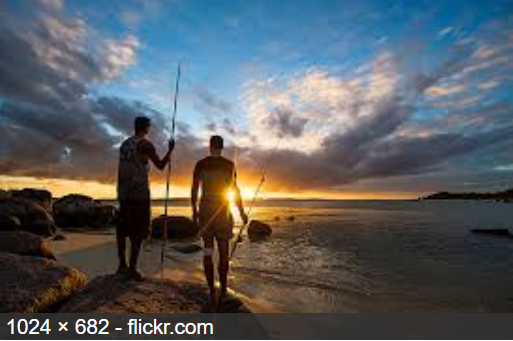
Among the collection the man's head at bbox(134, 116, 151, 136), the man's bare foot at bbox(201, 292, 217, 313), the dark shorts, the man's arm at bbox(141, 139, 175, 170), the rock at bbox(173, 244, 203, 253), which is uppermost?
the man's head at bbox(134, 116, 151, 136)

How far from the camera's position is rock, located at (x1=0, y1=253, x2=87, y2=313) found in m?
5.75

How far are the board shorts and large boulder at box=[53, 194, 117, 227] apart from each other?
2575 centimetres

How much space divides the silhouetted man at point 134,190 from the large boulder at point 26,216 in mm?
15792

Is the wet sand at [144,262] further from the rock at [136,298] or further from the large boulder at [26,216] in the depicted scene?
the large boulder at [26,216]

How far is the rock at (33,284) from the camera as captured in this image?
575cm

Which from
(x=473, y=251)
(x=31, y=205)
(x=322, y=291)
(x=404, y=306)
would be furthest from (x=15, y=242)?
(x=473, y=251)

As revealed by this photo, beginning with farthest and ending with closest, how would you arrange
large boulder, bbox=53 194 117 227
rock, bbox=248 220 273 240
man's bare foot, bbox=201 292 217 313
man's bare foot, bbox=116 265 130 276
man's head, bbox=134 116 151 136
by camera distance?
1. large boulder, bbox=53 194 117 227
2. rock, bbox=248 220 273 240
3. man's head, bbox=134 116 151 136
4. man's bare foot, bbox=116 265 130 276
5. man's bare foot, bbox=201 292 217 313

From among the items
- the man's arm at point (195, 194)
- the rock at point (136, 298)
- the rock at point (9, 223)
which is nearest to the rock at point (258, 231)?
the rock at point (9, 223)

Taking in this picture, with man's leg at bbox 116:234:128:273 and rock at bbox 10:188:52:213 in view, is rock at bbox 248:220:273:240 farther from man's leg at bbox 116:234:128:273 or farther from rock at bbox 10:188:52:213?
man's leg at bbox 116:234:128:273

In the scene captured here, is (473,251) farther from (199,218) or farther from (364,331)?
(199,218)

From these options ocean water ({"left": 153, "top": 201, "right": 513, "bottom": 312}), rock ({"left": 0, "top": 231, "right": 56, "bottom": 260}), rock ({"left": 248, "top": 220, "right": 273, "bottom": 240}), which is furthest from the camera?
rock ({"left": 248, "top": 220, "right": 273, "bottom": 240})

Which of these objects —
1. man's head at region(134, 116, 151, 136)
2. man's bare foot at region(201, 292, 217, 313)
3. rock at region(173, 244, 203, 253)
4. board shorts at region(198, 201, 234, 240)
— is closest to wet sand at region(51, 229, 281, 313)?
rock at region(173, 244, 203, 253)

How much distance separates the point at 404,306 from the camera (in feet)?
32.0

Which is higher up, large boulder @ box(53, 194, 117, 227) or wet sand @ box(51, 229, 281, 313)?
large boulder @ box(53, 194, 117, 227)
